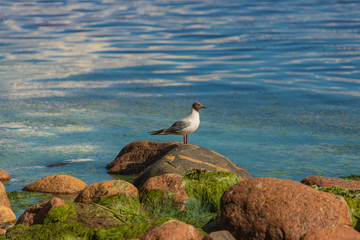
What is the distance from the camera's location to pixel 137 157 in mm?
10836

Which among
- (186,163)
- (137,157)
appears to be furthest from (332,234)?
(137,157)

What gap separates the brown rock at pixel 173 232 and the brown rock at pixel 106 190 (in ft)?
6.41

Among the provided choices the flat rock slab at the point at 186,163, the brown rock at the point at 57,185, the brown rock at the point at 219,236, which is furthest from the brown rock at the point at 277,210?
the brown rock at the point at 57,185

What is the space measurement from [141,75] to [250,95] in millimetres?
5233

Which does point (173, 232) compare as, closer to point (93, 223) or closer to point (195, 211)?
point (93, 223)

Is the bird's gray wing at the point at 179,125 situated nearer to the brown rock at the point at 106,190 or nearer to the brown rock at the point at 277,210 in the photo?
the brown rock at the point at 106,190

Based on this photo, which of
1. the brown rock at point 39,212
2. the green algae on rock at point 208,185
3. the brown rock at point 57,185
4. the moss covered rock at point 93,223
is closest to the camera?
the moss covered rock at point 93,223

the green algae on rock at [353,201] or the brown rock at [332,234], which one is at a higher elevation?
the brown rock at [332,234]

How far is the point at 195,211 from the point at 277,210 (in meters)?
1.67

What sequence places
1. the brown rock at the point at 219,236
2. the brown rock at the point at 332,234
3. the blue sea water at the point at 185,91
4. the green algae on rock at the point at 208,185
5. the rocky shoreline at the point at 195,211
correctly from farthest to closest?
the blue sea water at the point at 185,91 < the green algae on rock at the point at 208,185 < the rocky shoreline at the point at 195,211 < the brown rock at the point at 332,234 < the brown rock at the point at 219,236

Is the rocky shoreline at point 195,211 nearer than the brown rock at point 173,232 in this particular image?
No

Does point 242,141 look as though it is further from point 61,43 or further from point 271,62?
point 61,43

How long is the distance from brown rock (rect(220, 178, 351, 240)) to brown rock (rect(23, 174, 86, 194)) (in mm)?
3963

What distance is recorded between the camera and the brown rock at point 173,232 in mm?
5199
